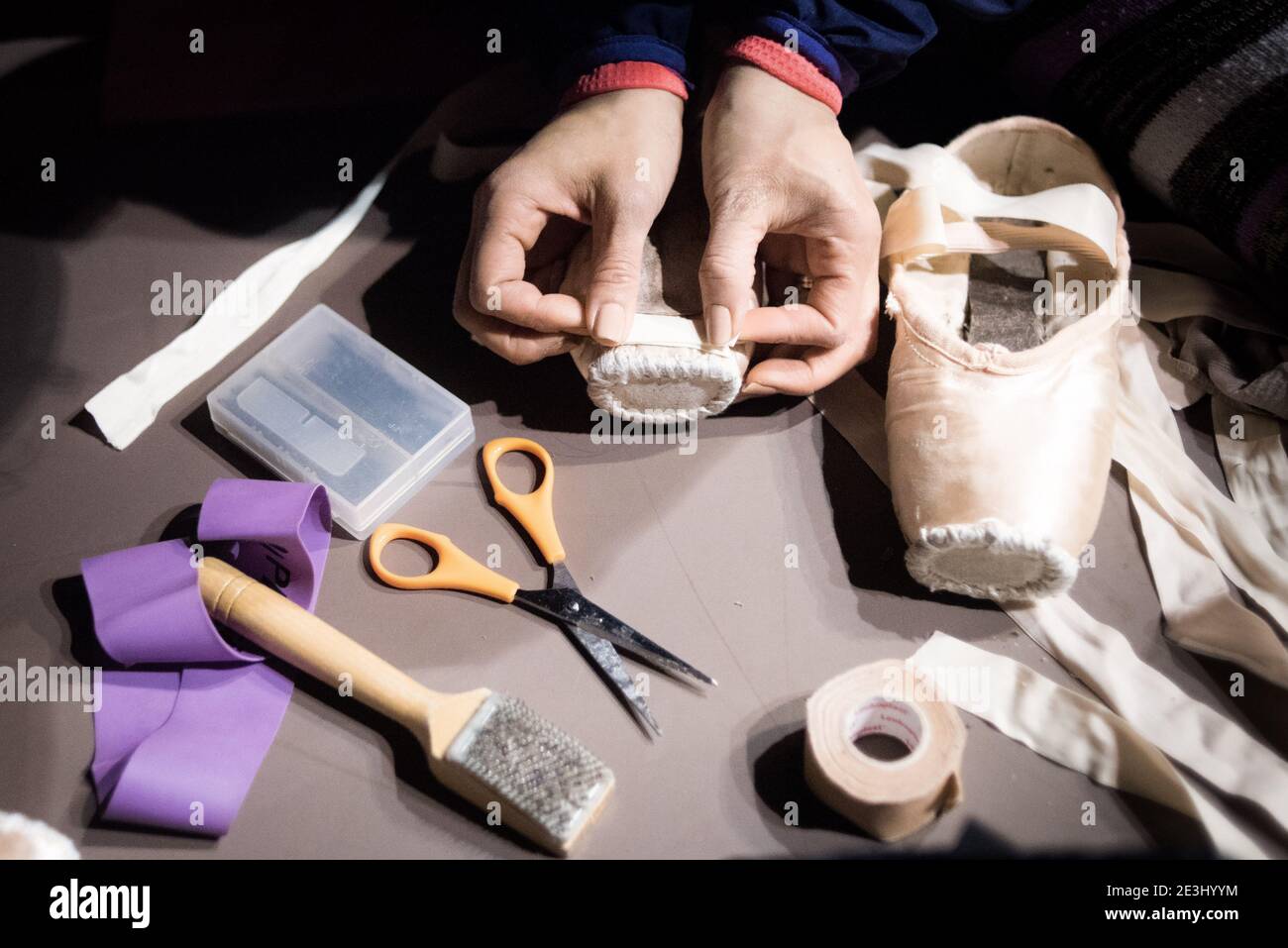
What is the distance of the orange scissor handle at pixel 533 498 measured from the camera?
0.85m

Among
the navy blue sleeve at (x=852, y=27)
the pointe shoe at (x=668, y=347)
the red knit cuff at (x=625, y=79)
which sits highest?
the navy blue sleeve at (x=852, y=27)

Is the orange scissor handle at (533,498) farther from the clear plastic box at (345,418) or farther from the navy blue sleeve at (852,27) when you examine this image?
the navy blue sleeve at (852,27)

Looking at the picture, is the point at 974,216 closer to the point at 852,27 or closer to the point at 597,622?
the point at 852,27

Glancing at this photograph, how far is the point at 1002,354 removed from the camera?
84cm

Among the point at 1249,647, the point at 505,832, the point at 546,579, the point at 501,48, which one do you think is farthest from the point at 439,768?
the point at 501,48

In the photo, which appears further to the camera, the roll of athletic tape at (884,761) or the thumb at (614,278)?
the thumb at (614,278)

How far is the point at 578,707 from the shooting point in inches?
31.4

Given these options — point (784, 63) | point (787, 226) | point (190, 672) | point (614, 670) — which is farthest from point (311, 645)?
point (784, 63)

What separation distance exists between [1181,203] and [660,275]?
492mm

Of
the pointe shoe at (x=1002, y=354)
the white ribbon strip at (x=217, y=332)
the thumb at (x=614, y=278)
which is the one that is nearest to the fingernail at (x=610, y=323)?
the thumb at (x=614, y=278)

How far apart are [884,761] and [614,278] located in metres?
0.39

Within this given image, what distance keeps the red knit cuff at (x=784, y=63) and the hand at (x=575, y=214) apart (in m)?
0.07

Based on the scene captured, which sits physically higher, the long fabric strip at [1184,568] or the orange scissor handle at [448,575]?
→ the long fabric strip at [1184,568]

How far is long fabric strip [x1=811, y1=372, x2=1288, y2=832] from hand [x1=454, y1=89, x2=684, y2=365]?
393mm
